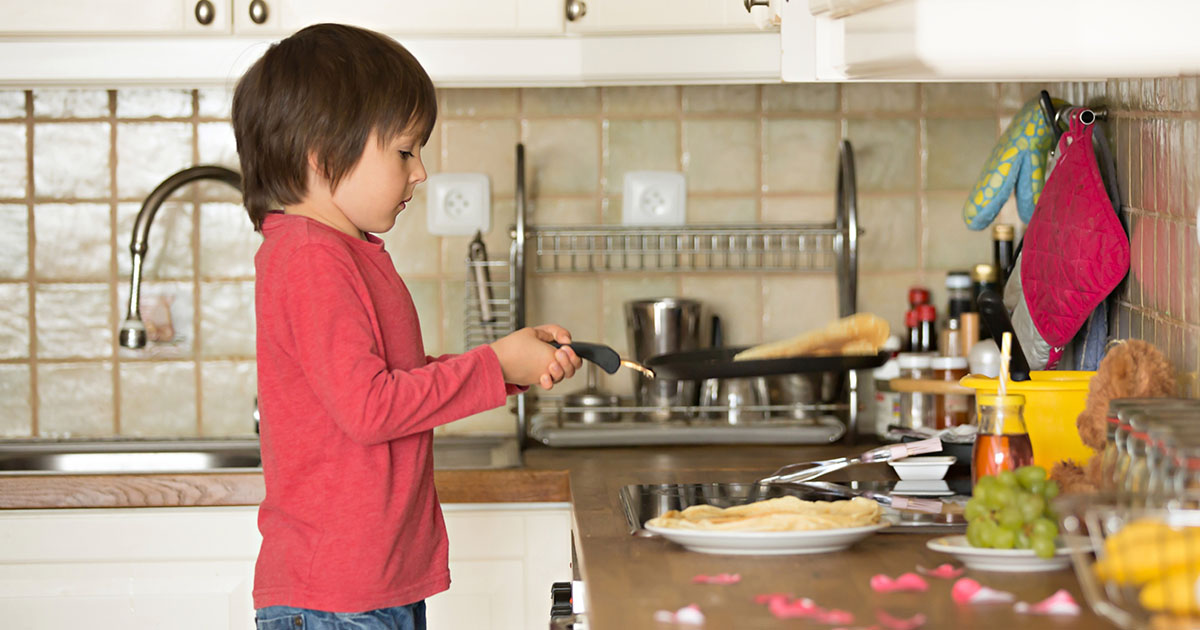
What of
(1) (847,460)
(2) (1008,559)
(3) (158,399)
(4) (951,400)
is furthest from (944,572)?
(3) (158,399)

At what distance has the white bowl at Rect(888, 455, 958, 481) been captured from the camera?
149 cm

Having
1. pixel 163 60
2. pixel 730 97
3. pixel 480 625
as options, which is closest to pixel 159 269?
pixel 163 60

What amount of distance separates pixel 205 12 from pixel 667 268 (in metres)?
0.85

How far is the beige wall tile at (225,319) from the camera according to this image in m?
2.15

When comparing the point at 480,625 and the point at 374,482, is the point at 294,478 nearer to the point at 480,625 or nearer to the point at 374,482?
the point at 374,482

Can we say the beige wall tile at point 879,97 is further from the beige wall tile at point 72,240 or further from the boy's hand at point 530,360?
the beige wall tile at point 72,240

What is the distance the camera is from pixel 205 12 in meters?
1.82

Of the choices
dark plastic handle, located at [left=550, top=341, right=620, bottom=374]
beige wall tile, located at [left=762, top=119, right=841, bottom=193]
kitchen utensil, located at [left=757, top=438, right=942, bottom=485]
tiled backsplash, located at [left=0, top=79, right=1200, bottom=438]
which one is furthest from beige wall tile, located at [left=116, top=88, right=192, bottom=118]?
kitchen utensil, located at [left=757, top=438, right=942, bottom=485]

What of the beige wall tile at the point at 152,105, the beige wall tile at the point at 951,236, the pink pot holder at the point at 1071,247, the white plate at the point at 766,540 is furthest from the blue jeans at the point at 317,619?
the beige wall tile at the point at 951,236

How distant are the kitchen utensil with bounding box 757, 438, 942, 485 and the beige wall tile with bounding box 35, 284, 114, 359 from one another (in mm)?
1247

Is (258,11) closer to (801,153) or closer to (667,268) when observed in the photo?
(667,268)

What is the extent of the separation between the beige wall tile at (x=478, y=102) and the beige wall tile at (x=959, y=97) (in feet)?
2.34

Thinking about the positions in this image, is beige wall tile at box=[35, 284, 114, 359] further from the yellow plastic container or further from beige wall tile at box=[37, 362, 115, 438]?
the yellow plastic container

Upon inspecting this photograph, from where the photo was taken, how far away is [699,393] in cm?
206
